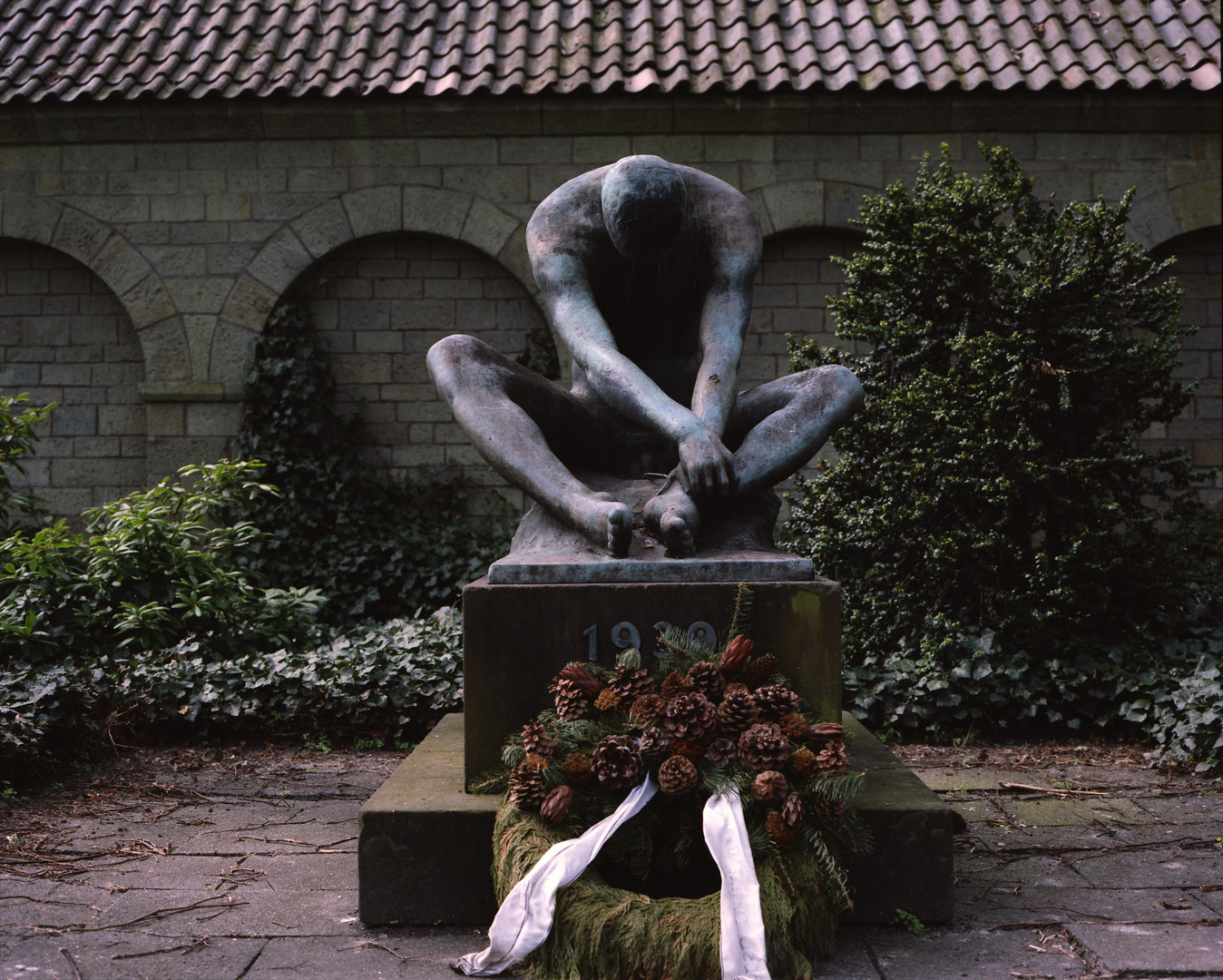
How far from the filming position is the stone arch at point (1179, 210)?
796 cm

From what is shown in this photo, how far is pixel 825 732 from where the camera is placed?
2.40 meters

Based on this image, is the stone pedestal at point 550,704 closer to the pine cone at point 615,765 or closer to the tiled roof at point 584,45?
the pine cone at point 615,765

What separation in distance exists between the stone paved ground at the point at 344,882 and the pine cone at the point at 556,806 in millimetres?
350

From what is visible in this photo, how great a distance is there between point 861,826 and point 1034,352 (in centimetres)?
335

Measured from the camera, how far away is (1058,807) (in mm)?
3588

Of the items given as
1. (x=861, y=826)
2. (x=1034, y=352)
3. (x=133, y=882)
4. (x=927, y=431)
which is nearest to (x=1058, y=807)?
(x=861, y=826)

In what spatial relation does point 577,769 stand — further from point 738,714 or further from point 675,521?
point 675,521

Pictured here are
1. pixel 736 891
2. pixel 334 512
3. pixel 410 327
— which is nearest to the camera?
pixel 736 891


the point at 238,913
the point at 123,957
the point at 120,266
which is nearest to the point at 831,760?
the point at 238,913

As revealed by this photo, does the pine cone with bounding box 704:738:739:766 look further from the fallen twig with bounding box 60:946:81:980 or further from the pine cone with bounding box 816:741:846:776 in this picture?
the fallen twig with bounding box 60:946:81:980

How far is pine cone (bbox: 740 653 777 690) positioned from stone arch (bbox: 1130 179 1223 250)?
6.79m

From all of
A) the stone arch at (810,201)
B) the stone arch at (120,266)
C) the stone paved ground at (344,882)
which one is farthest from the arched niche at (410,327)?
the stone paved ground at (344,882)

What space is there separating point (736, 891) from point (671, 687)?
0.49 metres

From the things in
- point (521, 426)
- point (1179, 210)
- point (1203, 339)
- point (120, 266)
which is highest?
point (1179, 210)
